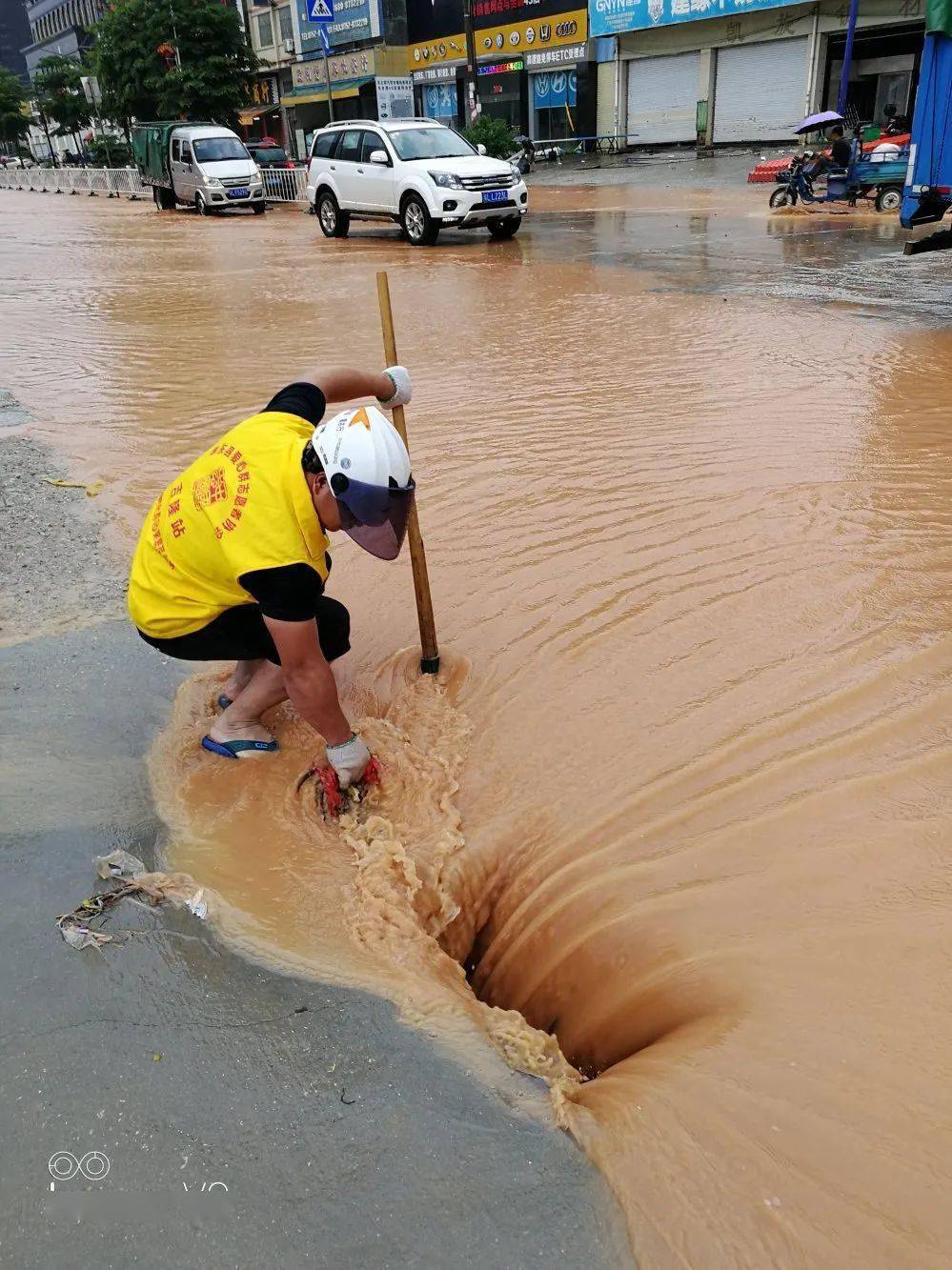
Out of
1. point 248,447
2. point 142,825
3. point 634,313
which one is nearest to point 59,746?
point 142,825

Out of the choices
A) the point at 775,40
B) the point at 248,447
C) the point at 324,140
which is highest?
the point at 775,40

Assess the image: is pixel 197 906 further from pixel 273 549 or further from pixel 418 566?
pixel 418 566

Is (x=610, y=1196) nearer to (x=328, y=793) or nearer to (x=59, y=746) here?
(x=328, y=793)

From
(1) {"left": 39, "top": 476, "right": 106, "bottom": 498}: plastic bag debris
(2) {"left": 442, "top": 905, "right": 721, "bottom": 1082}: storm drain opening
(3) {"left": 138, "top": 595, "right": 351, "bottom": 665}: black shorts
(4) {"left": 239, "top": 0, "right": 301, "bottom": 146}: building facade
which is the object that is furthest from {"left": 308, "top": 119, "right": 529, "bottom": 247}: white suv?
(4) {"left": 239, "top": 0, "right": 301, "bottom": 146}: building facade

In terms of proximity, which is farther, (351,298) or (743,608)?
(351,298)

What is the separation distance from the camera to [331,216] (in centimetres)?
1741

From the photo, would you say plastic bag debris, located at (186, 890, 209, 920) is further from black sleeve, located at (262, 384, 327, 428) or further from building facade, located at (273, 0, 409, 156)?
building facade, located at (273, 0, 409, 156)

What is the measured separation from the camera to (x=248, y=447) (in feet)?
9.20

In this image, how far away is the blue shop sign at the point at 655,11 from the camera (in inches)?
1051

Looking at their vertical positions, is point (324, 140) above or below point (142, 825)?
above

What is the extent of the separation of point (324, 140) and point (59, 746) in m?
16.6

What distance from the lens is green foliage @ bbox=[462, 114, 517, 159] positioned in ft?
85.0

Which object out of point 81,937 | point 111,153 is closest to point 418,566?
point 81,937

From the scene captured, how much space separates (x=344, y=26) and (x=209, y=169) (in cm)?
2285
